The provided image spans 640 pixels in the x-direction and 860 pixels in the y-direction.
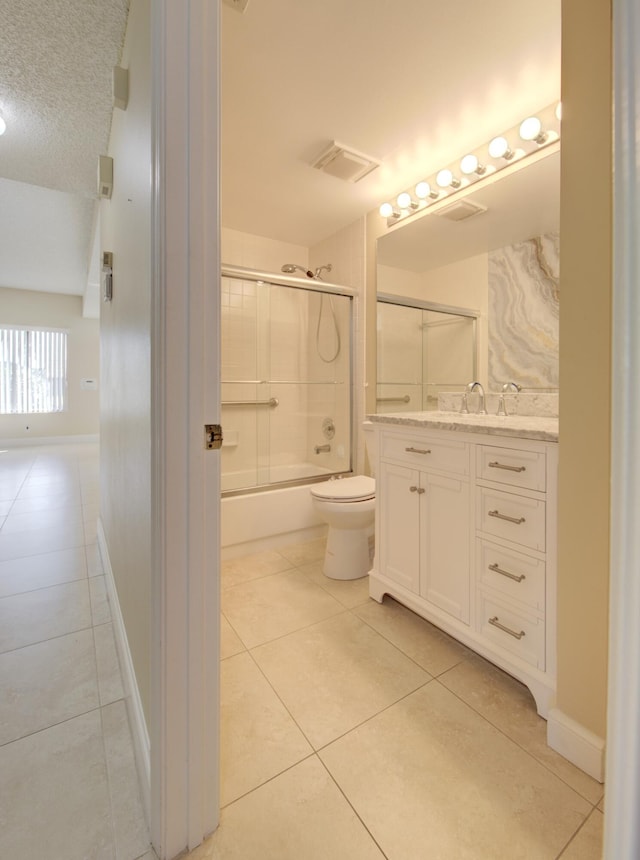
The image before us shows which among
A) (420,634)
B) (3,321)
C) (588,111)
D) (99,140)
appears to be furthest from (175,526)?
(3,321)

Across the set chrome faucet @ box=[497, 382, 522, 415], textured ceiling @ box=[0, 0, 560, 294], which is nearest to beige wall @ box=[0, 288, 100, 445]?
textured ceiling @ box=[0, 0, 560, 294]

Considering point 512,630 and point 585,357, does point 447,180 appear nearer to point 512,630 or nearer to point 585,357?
point 585,357

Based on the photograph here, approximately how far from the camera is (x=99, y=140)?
204 centimetres

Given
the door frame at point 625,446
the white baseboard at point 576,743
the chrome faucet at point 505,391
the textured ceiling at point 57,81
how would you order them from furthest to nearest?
the chrome faucet at point 505,391
the textured ceiling at point 57,81
the white baseboard at point 576,743
the door frame at point 625,446

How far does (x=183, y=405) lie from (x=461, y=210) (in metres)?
2.03

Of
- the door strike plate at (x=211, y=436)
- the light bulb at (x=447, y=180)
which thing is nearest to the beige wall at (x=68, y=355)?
the light bulb at (x=447, y=180)

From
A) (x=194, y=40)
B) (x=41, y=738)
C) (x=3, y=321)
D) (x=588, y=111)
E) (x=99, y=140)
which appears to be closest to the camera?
(x=194, y=40)

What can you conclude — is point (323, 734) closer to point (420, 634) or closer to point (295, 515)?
point (420, 634)

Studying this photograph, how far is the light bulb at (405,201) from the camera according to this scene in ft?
7.80

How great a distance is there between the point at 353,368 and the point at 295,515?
1.15 metres

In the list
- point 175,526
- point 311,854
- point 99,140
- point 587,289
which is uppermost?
point 99,140

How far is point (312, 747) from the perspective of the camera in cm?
109

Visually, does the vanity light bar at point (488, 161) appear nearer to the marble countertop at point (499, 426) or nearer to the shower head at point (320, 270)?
the shower head at point (320, 270)

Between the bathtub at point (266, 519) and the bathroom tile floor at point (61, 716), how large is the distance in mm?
720
